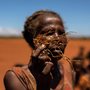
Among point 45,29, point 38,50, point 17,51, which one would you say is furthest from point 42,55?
point 17,51

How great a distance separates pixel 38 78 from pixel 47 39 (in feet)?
0.95

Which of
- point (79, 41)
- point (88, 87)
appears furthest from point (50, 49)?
point (79, 41)

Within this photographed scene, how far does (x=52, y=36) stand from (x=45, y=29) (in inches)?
3.2

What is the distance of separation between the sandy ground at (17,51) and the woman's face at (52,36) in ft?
64.9

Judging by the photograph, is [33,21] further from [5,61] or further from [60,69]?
[5,61]

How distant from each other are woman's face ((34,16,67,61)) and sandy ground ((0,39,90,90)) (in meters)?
19.8

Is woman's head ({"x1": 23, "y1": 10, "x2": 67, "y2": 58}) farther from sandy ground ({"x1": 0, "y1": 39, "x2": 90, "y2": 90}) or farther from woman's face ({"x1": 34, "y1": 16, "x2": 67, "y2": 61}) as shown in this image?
sandy ground ({"x1": 0, "y1": 39, "x2": 90, "y2": 90})

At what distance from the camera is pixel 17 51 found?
31141mm

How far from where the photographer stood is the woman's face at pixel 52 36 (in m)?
2.86

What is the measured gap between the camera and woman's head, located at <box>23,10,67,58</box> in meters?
2.93

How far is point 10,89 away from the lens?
2.88 m

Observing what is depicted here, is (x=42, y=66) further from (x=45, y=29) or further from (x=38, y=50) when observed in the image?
(x=45, y=29)

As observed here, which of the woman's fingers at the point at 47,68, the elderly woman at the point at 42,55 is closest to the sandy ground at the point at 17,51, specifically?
the elderly woman at the point at 42,55

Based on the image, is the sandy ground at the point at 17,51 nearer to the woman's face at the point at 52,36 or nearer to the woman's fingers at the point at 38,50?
the woman's face at the point at 52,36
